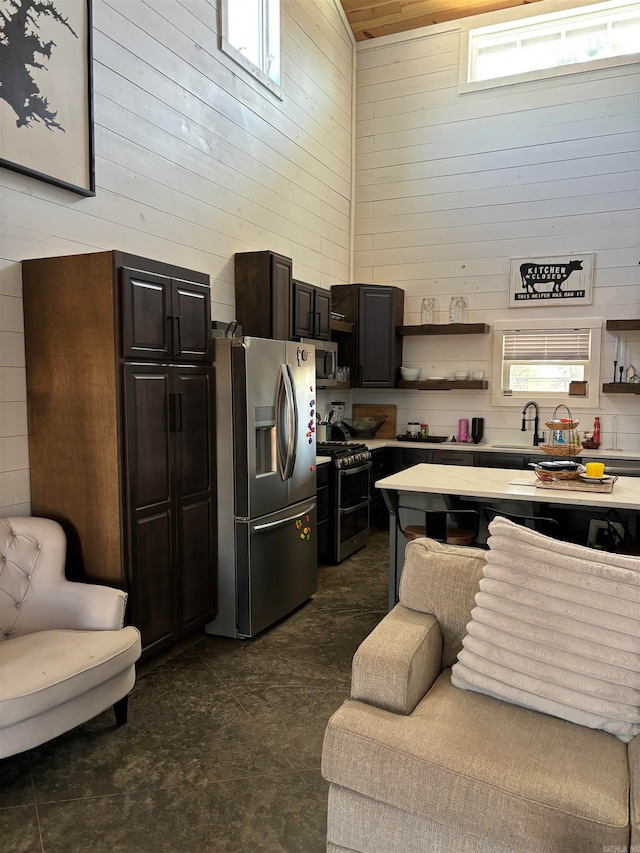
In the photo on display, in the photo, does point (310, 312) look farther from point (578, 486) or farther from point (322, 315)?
point (578, 486)

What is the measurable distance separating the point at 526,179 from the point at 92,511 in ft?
17.4

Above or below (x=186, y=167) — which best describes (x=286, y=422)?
below

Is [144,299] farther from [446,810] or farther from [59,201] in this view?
[446,810]

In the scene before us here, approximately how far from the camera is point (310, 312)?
529 centimetres

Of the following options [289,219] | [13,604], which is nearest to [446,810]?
[13,604]

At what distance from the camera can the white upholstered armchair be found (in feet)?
7.05

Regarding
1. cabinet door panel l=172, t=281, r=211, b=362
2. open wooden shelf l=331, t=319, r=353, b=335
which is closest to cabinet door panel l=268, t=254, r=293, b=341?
open wooden shelf l=331, t=319, r=353, b=335

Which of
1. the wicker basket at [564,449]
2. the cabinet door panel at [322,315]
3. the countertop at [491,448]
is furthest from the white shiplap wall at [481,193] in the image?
the wicker basket at [564,449]

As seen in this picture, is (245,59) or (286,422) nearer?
(286,422)

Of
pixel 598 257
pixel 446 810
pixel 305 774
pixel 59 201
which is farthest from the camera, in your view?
pixel 598 257

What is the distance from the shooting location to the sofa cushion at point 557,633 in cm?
176

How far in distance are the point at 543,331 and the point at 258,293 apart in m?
3.09

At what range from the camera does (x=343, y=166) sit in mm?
6566

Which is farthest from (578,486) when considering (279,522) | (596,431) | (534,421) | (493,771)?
(534,421)
